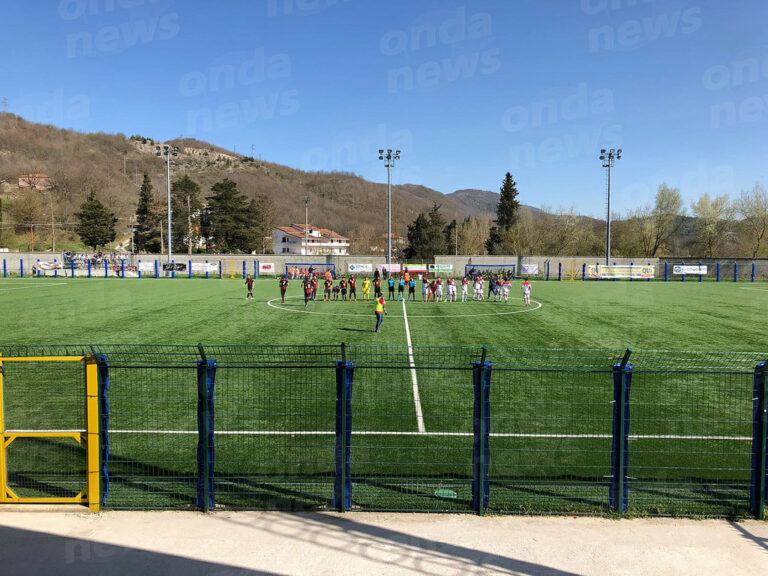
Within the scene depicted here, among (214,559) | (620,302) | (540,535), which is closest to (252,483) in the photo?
(214,559)

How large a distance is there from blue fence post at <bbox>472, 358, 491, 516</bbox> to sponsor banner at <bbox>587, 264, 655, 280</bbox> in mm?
56950

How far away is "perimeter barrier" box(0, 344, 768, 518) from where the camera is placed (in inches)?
252

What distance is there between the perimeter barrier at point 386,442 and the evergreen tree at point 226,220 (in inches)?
3069

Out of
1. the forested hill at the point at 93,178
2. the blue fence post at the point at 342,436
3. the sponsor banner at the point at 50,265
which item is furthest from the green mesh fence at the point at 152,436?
the forested hill at the point at 93,178

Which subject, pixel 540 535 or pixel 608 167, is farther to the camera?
pixel 608 167

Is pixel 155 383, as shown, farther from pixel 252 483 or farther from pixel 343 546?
pixel 343 546

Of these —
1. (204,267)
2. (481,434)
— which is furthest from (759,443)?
(204,267)

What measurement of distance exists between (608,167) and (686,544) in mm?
57265

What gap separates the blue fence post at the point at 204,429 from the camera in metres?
6.34

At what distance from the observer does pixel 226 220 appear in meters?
87.9

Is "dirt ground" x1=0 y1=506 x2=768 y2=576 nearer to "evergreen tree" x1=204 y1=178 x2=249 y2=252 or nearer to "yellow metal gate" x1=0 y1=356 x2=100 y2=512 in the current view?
"yellow metal gate" x1=0 y1=356 x2=100 y2=512

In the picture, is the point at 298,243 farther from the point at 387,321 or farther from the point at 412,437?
the point at 412,437

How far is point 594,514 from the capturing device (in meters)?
6.37

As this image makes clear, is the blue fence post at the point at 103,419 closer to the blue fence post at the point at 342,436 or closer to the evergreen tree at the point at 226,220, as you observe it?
the blue fence post at the point at 342,436
